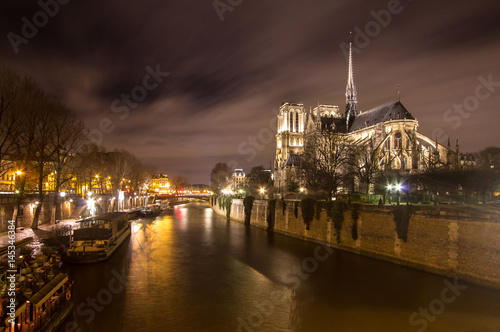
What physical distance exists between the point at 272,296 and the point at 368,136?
57.3 meters

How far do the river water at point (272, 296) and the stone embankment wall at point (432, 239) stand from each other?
593 mm

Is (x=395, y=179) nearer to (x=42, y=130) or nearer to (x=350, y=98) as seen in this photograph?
(x=42, y=130)

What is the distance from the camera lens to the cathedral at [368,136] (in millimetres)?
49275

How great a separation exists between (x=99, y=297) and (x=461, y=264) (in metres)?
15.3

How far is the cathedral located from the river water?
2323 cm

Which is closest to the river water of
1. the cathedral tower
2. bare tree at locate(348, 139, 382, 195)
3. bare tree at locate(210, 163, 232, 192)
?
bare tree at locate(348, 139, 382, 195)

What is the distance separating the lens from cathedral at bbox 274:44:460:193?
49275 millimetres

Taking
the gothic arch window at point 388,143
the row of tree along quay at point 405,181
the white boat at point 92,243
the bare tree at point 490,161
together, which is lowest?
the white boat at point 92,243

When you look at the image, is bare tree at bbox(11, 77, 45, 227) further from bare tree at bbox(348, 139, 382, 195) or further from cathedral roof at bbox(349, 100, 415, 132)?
cathedral roof at bbox(349, 100, 415, 132)

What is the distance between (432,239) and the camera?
16.7 m

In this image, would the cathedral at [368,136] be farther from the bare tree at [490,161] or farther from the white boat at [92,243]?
the white boat at [92,243]

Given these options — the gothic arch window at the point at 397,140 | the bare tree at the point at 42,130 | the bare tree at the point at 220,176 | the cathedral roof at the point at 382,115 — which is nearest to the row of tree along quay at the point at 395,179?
the gothic arch window at the point at 397,140

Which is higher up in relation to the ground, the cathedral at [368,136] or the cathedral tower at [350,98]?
the cathedral tower at [350,98]

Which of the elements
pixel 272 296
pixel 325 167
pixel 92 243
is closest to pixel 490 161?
pixel 325 167
